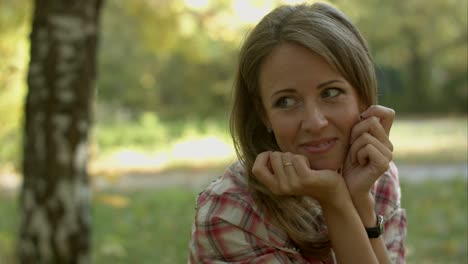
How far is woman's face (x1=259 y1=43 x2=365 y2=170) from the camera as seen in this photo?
172cm

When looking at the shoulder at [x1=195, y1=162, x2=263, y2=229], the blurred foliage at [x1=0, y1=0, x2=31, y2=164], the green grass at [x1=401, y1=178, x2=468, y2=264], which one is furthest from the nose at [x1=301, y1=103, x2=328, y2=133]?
the blurred foliage at [x1=0, y1=0, x2=31, y2=164]

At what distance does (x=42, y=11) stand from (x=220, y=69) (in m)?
22.0

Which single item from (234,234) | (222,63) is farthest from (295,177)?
(222,63)

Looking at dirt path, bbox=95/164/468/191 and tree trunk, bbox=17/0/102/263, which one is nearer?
tree trunk, bbox=17/0/102/263

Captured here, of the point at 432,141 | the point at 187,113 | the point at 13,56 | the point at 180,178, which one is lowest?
the point at 180,178

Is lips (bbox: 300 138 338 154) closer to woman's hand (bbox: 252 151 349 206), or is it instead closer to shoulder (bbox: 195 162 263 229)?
woman's hand (bbox: 252 151 349 206)

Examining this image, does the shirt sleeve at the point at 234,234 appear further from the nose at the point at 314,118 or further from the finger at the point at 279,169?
the nose at the point at 314,118

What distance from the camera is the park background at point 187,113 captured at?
770 cm

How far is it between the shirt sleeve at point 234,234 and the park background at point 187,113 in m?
0.81

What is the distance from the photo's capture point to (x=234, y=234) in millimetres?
1811

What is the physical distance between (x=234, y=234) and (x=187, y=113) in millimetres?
25318

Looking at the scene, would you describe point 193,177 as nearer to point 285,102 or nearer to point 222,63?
point 285,102

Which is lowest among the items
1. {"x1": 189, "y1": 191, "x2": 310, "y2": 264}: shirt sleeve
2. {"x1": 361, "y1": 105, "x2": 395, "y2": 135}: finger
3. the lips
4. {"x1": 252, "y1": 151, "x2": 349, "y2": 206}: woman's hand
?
{"x1": 189, "y1": 191, "x2": 310, "y2": 264}: shirt sleeve

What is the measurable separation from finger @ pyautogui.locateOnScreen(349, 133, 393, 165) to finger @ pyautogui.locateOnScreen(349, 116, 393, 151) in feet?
0.04
